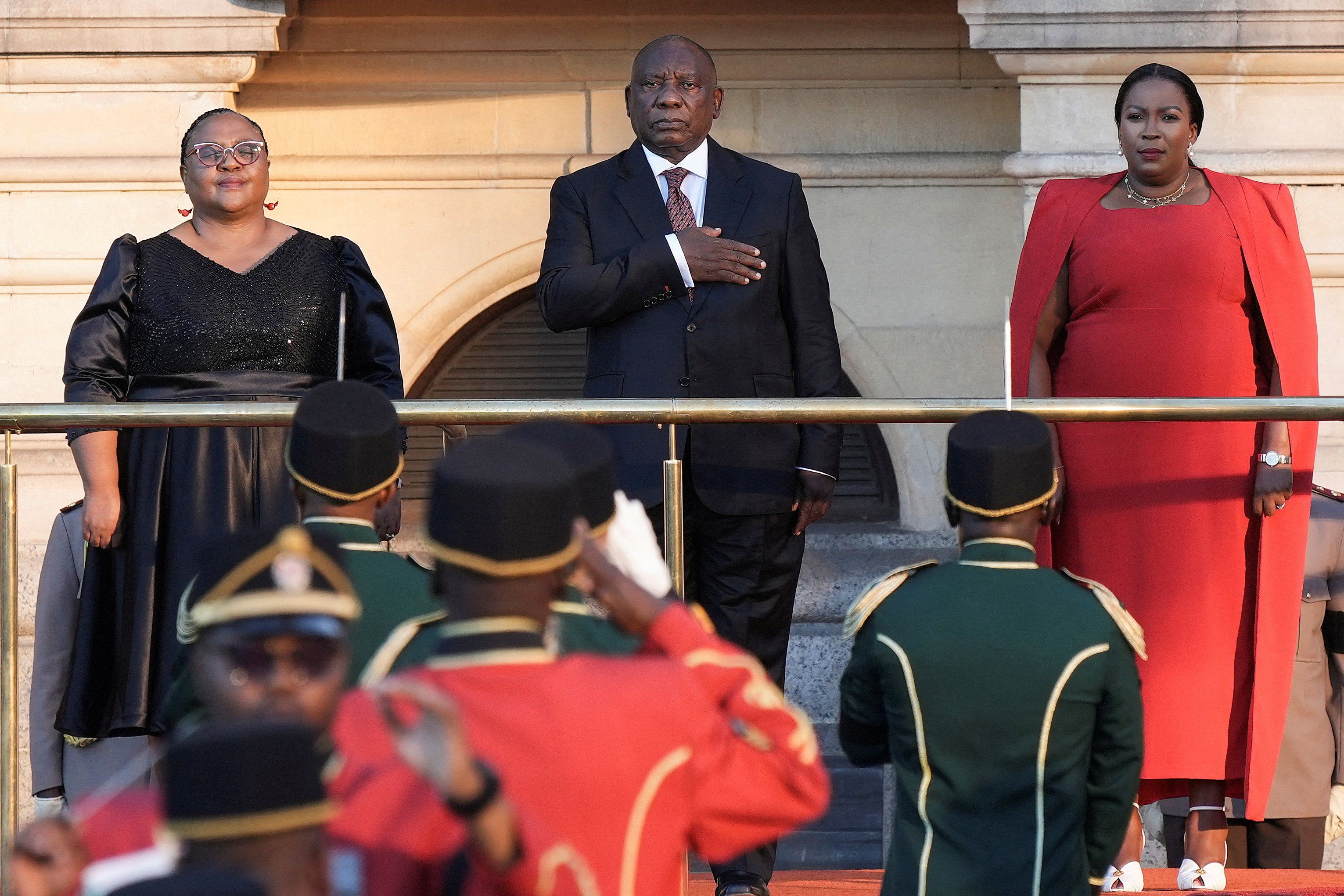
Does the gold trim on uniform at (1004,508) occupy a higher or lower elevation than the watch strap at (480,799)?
higher

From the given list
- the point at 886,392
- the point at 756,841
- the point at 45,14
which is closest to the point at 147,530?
the point at 756,841

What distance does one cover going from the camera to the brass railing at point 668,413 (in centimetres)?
407

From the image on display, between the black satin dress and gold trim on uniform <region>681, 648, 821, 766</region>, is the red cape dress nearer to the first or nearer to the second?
the black satin dress

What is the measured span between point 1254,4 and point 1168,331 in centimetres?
247

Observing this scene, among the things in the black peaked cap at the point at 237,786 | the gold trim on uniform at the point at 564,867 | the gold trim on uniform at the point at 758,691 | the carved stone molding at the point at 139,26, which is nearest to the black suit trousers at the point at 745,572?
the gold trim on uniform at the point at 758,691

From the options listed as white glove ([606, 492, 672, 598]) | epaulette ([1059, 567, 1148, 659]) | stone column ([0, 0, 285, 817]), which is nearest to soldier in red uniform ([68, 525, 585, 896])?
white glove ([606, 492, 672, 598])

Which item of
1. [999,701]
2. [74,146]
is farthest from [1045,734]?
[74,146]

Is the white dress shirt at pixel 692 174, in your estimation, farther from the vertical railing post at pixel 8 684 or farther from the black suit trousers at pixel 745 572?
the vertical railing post at pixel 8 684

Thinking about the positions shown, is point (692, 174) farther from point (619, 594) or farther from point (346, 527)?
point (619, 594)

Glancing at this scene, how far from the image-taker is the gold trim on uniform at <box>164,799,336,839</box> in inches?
70.3

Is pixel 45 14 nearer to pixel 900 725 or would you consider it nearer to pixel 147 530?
pixel 147 530

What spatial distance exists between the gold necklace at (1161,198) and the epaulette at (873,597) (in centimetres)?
171

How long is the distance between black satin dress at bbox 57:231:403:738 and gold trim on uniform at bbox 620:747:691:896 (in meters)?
2.40

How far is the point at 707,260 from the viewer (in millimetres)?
4652
